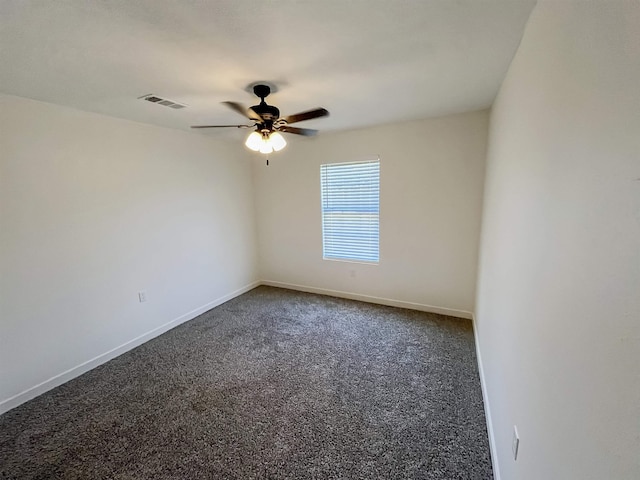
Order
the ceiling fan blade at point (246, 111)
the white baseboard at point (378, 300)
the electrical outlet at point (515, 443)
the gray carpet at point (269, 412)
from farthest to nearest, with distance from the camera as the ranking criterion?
1. the white baseboard at point (378, 300)
2. the ceiling fan blade at point (246, 111)
3. the gray carpet at point (269, 412)
4. the electrical outlet at point (515, 443)

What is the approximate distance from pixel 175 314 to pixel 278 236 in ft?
6.20

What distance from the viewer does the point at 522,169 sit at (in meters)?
1.47

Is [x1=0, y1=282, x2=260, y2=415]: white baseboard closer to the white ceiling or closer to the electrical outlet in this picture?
the white ceiling

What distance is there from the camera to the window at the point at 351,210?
3.93 m

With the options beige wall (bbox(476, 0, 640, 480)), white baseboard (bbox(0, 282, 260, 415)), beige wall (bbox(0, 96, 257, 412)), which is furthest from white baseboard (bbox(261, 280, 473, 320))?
beige wall (bbox(476, 0, 640, 480))

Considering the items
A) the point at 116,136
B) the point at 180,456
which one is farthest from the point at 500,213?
the point at 116,136

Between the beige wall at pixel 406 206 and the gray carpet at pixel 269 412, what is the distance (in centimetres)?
70

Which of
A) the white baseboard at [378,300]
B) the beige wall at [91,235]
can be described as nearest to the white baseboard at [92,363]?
the beige wall at [91,235]

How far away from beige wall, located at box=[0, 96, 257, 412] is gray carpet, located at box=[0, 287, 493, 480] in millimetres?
362

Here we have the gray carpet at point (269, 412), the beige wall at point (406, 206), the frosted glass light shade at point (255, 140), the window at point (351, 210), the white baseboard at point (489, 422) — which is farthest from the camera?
the window at point (351, 210)

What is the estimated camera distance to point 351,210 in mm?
4125

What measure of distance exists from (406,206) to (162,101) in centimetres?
286

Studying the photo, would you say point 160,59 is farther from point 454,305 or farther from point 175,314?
point 454,305

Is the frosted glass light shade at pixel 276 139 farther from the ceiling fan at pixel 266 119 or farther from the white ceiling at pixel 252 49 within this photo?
the white ceiling at pixel 252 49
